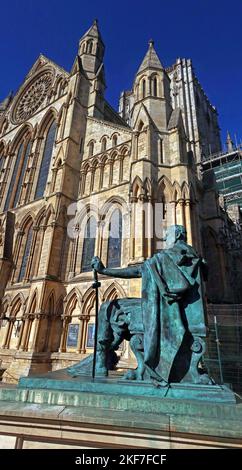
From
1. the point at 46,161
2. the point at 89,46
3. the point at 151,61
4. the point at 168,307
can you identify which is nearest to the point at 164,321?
the point at 168,307

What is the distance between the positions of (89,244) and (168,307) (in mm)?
11593

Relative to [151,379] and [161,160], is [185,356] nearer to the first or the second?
[151,379]

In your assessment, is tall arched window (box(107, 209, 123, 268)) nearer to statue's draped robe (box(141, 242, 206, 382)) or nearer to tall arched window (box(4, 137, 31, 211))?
statue's draped robe (box(141, 242, 206, 382))

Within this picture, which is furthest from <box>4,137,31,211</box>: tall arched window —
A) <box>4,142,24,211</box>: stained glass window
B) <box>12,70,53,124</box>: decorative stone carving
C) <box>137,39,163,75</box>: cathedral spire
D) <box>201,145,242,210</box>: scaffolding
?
<box>201,145,242,210</box>: scaffolding

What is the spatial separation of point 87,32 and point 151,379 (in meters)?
27.4

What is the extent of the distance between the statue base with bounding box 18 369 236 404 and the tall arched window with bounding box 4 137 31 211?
772 inches

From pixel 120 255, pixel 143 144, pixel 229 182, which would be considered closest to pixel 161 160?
pixel 143 144

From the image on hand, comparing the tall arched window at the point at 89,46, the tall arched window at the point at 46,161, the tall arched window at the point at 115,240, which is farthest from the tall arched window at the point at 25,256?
the tall arched window at the point at 89,46

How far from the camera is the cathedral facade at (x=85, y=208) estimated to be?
1147cm

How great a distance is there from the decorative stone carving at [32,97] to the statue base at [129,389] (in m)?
25.2

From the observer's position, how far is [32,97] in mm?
26375

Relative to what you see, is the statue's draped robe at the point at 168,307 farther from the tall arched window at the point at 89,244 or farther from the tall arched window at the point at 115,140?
the tall arched window at the point at 115,140

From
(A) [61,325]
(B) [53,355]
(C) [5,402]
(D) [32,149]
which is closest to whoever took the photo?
(C) [5,402]

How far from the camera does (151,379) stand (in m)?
2.69
